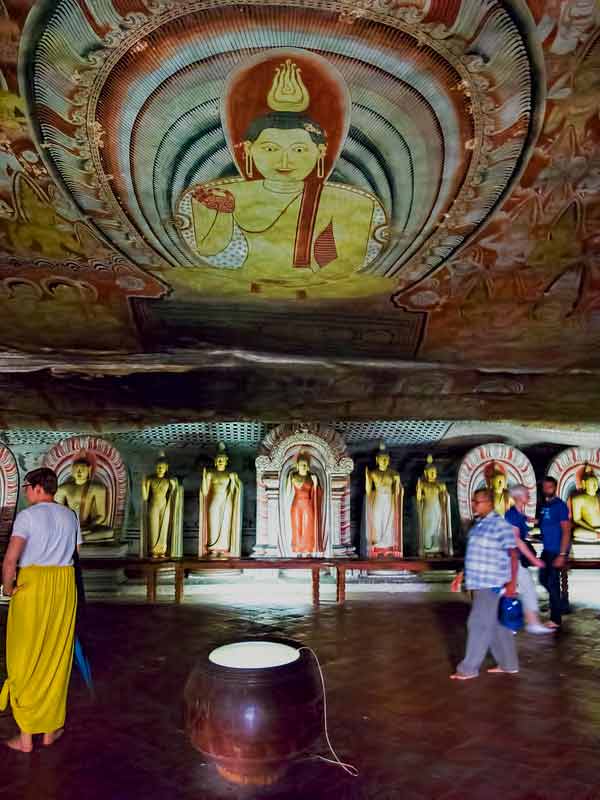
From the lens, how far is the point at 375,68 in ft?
12.7

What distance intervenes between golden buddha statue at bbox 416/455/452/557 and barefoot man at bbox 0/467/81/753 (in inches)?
243

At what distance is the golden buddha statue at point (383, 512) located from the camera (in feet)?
27.0

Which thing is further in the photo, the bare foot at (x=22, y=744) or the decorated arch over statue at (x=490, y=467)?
the decorated arch over statue at (x=490, y=467)

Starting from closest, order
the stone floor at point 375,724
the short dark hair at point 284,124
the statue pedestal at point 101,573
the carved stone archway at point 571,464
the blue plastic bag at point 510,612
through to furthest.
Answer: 1. the stone floor at point 375,724
2. the blue plastic bag at point 510,612
3. the short dark hair at point 284,124
4. the statue pedestal at point 101,573
5. the carved stone archway at point 571,464

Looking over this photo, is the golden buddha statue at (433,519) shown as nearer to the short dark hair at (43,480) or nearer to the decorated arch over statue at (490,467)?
the decorated arch over statue at (490,467)

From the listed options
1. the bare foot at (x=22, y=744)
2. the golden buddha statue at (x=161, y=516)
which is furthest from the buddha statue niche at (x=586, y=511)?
the bare foot at (x=22, y=744)

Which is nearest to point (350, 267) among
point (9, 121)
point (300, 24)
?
point (300, 24)

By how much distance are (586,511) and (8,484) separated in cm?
816

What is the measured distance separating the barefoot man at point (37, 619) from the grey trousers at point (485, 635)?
262 centimetres

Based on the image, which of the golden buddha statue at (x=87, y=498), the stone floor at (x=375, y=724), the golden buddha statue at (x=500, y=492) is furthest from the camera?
the golden buddha statue at (x=500, y=492)

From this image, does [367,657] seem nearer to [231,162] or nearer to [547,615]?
[547,615]

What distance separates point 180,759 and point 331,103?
4129mm

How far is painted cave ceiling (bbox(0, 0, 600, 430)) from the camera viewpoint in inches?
143

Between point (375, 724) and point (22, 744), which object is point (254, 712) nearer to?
point (375, 724)
